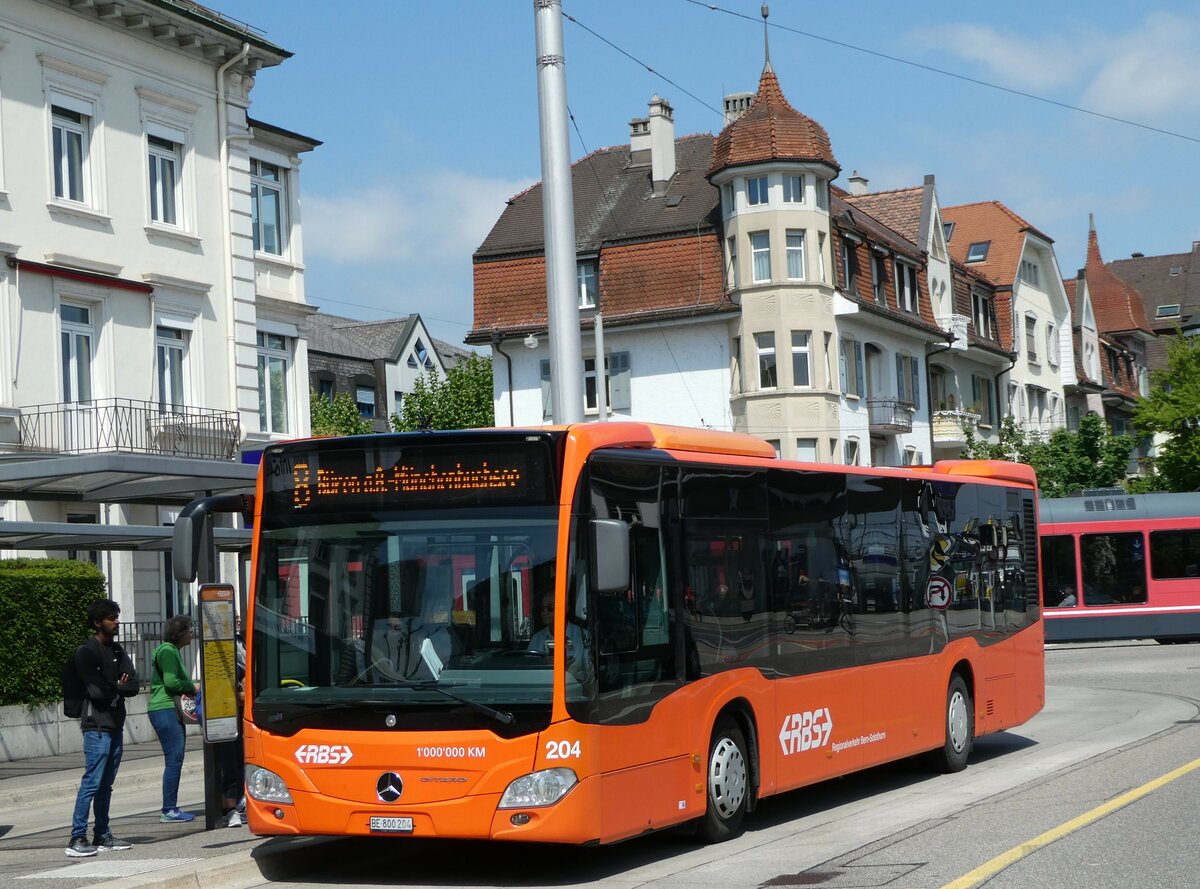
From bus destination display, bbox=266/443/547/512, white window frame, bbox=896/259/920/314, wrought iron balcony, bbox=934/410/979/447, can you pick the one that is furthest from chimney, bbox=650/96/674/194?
bus destination display, bbox=266/443/547/512

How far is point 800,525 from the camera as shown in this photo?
12766 mm

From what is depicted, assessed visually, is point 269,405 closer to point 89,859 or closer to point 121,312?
point 121,312

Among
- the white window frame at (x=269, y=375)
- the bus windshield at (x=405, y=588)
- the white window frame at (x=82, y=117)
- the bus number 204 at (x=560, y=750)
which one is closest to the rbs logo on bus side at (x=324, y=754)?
the bus windshield at (x=405, y=588)

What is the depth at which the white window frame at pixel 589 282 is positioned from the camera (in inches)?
2061

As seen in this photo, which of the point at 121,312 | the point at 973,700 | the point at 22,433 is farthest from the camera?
the point at 121,312

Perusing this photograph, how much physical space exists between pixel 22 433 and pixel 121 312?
322cm

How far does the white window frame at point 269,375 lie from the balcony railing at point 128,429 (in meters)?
2.15

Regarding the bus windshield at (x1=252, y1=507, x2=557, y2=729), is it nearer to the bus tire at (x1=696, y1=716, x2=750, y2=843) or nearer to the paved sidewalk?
the paved sidewalk

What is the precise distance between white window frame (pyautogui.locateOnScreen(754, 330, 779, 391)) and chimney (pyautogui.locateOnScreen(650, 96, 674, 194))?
7.26 meters

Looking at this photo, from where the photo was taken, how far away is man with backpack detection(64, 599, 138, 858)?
11.6 m

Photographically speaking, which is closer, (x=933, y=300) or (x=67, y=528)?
(x=67, y=528)

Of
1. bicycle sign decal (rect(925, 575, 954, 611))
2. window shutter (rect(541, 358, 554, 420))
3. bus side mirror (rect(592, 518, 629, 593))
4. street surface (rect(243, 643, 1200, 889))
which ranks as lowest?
street surface (rect(243, 643, 1200, 889))

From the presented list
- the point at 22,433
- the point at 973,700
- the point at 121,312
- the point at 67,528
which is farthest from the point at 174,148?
the point at 973,700

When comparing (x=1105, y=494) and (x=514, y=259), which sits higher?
(x=514, y=259)
